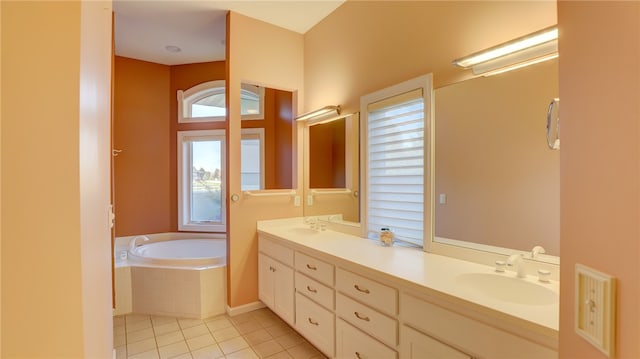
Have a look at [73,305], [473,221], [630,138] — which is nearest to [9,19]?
[73,305]

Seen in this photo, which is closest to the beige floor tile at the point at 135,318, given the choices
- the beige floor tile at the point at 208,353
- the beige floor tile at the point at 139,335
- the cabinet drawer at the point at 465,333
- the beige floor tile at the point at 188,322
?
the beige floor tile at the point at 139,335

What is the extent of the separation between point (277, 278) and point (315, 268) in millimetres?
682

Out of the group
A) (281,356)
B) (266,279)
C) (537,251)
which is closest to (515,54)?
(537,251)

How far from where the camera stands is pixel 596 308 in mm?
505

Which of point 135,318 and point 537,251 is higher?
point 537,251

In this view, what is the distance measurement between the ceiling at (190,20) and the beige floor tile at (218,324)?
117 inches

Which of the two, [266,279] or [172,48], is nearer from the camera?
[266,279]

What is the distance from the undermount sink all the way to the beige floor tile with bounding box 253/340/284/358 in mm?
1579

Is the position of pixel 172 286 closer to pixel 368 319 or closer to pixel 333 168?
pixel 333 168

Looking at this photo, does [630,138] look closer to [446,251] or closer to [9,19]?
[9,19]

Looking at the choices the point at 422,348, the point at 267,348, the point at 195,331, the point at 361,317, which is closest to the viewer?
the point at 422,348

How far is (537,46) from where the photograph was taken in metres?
1.34

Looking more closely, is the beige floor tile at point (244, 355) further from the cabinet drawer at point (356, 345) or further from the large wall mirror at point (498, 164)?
the large wall mirror at point (498, 164)

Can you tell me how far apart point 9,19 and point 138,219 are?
3885 mm
